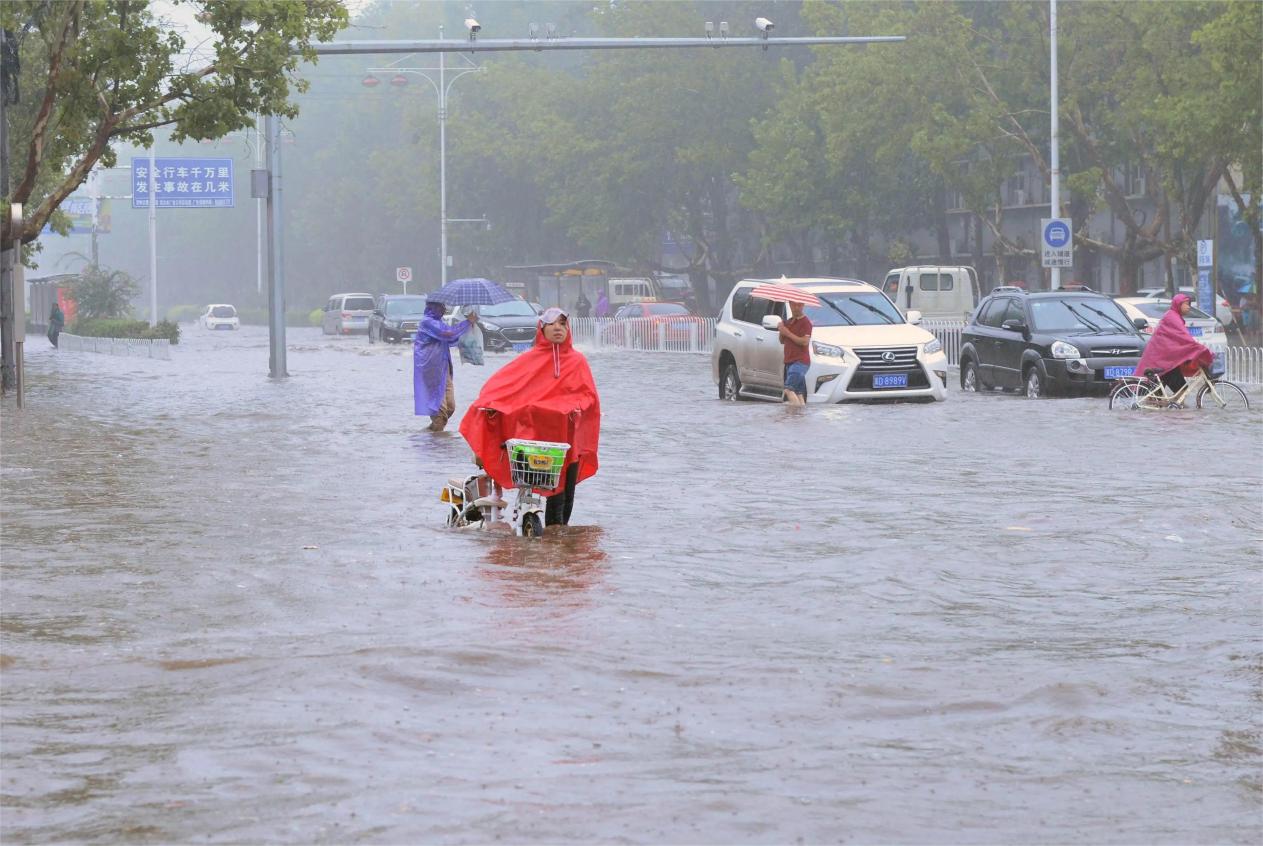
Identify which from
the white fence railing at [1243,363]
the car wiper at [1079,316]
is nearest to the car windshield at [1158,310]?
the white fence railing at [1243,363]

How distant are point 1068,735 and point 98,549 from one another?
260 inches

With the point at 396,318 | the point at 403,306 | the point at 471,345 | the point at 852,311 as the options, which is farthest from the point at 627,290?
the point at 471,345

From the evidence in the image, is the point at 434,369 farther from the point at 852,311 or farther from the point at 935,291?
the point at 935,291

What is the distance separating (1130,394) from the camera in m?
24.8

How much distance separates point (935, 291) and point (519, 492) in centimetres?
3371

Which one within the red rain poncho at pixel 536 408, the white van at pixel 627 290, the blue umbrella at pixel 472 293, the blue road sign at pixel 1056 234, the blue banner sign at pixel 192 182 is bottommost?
the red rain poncho at pixel 536 408

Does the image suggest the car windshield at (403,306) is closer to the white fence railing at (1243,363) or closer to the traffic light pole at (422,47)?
the traffic light pole at (422,47)

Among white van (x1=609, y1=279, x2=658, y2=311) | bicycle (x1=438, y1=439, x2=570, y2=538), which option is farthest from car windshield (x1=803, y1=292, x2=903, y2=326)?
white van (x1=609, y1=279, x2=658, y2=311)

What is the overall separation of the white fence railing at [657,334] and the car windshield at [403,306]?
5807 millimetres

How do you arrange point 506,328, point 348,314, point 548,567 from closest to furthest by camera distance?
point 548,567 → point 506,328 → point 348,314

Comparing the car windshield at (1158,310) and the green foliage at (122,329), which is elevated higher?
the car windshield at (1158,310)

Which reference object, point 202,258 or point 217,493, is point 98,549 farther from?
point 202,258

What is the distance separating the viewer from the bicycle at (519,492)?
12.3 meters

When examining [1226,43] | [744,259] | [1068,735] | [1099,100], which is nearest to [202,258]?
[744,259]
